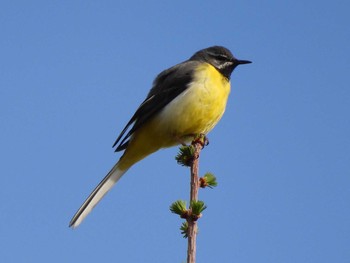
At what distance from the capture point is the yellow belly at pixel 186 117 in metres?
6.69

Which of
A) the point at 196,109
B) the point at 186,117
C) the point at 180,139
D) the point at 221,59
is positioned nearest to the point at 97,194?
the point at 180,139

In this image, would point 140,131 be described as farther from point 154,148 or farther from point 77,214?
point 77,214

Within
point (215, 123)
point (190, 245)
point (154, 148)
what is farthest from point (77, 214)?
point (190, 245)

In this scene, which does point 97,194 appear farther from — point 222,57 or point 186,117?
point 222,57

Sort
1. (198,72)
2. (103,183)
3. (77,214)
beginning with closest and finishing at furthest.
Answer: (77,214) → (103,183) → (198,72)

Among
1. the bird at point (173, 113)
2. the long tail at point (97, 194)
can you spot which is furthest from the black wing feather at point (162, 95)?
the long tail at point (97, 194)

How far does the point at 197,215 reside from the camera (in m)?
3.38

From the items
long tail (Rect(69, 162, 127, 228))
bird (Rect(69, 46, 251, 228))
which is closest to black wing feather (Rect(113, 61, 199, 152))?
bird (Rect(69, 46, 251, 228))

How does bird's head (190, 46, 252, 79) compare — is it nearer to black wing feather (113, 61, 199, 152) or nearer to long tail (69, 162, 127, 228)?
black wing feather (113, 61, 199, 152)

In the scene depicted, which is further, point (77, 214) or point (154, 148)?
point (154, 148)

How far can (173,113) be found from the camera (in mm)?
6777

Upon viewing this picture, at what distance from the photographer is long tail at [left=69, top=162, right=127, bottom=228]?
566cm

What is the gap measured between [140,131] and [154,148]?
0.98 feet

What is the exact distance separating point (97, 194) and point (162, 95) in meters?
1.68
